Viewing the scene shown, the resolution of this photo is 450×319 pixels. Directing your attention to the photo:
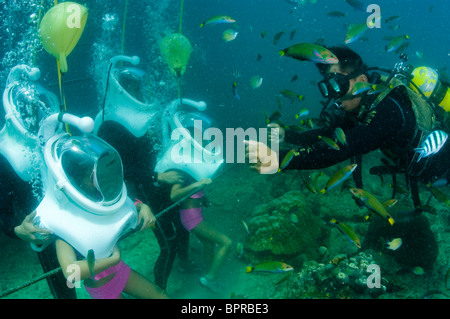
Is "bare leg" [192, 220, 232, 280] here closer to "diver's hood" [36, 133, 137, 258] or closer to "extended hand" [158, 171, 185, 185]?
"extended hand" [158, 171, 185, 185]

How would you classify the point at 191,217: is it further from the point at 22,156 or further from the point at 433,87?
the point at 433,87

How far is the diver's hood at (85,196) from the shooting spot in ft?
5.87

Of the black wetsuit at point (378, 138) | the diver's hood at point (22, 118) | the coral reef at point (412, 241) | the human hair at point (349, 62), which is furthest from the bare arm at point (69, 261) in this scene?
the coral reef at point (412, 241)

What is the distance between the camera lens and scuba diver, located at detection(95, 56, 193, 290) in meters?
3.33

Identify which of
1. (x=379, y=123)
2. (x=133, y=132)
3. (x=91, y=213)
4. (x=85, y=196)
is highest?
(x=379, y=123)

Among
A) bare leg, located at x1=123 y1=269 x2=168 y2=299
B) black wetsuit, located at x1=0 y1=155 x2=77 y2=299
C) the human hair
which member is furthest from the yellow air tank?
black wetsuit, located at x1=0 y1=155 x2=77 y2=299

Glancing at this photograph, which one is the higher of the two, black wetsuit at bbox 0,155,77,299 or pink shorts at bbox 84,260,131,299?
black wetsuit at bbox 0,155,77,299

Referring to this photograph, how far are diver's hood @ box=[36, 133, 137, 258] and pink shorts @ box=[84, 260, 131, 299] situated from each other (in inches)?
35.8

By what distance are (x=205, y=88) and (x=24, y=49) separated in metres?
32.0

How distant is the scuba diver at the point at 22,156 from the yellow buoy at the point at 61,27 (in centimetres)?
38

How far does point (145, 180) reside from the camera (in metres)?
3.47

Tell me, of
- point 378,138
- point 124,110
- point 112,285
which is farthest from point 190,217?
point 378,138

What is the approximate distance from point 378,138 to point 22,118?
346cm
